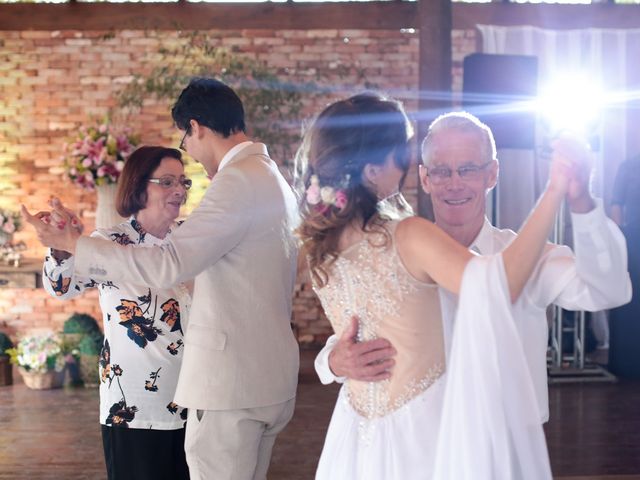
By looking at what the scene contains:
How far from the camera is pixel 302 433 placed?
500cm

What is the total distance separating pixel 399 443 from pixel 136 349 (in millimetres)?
1223

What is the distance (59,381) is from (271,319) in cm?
461

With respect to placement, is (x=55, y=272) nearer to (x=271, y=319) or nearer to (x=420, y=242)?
(x=271, y=319)

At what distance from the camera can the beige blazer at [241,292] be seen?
2162 millimetres

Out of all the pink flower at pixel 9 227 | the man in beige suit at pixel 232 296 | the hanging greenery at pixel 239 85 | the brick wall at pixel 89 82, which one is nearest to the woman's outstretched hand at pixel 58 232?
the man in beige suit at pixel 232 296

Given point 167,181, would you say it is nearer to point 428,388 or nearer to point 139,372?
point 139,372

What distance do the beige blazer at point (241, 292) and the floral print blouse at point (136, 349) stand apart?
0.43 m

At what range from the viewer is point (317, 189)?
67.2 inches

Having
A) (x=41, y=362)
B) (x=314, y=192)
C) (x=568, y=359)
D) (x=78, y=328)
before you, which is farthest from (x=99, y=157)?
(x=314, y=192)

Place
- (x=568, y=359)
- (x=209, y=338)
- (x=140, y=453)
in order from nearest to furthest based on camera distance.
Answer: (x=209, y=338)
(x=140, y=453)
(x=568, y=359)

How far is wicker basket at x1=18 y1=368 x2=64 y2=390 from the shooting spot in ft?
20.6

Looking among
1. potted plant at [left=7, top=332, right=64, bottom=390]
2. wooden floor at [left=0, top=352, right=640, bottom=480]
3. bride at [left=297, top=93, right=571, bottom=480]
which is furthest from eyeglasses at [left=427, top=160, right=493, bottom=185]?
potted plant at [left=7, top=332, right=64, bottom=390]

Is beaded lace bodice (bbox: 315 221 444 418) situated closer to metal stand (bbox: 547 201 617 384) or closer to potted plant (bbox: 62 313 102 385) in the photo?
metal stand (bbox: 547 201 617 384)

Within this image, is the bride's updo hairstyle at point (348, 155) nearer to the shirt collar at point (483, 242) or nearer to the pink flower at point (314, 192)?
the pink flower at point (314, 192)
